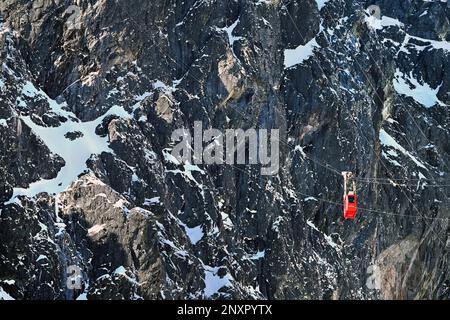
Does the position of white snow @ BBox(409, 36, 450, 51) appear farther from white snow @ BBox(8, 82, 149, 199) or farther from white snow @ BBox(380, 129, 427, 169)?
white snow @ BBox(8, 82, 149, 199)

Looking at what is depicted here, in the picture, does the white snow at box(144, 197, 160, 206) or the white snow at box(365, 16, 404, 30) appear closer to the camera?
the white snow at box(144, 197, 160, 206)

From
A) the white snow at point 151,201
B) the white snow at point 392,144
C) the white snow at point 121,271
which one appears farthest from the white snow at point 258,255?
the white snow at point 392,144

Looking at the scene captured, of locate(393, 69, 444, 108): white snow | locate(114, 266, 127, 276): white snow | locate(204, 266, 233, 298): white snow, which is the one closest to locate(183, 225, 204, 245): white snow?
locate(204, 266, 233, 298): white snow

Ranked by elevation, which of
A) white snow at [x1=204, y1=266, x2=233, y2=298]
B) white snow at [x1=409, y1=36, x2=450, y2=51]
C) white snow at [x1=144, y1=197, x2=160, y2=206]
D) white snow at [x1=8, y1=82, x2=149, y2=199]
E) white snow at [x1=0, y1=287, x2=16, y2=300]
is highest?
white snow at [x1=409, y1=36, x2=450, y2=51]

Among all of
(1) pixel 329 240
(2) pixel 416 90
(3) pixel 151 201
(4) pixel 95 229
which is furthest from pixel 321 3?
(4) pixel 95 229

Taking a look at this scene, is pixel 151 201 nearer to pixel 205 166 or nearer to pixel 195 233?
pixel 195 233
